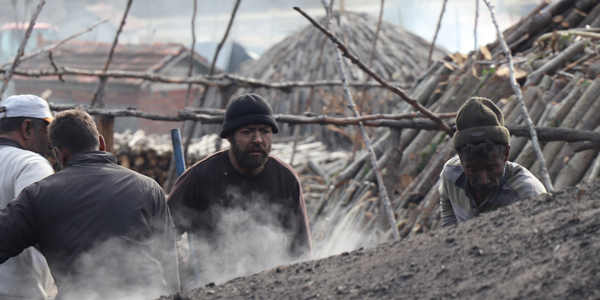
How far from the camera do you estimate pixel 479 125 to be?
2.49 m

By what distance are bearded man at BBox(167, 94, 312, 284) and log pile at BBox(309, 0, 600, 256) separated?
129 centimetres

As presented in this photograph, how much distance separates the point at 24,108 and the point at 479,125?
2.52 metres

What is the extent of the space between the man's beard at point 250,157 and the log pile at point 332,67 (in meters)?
6.34

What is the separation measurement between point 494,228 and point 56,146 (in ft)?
6.76

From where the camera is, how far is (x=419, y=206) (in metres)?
4.52

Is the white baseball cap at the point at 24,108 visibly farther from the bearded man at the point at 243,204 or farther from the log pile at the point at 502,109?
the log pile at the point at 502,109

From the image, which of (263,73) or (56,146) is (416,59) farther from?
(56,146)

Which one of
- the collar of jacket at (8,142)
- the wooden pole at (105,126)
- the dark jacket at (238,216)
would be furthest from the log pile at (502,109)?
the collar of jacket at (8,142)

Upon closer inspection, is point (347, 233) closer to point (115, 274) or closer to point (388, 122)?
point (388, 122)

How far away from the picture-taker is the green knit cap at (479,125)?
2.44m

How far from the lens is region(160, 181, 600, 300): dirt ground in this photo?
5.29ft

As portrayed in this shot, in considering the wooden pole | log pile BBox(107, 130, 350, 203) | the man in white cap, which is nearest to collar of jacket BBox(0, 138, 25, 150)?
the man in white cap

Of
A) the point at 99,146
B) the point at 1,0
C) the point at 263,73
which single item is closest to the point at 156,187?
the point at 99,146

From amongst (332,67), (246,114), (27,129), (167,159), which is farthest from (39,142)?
(332,67)
